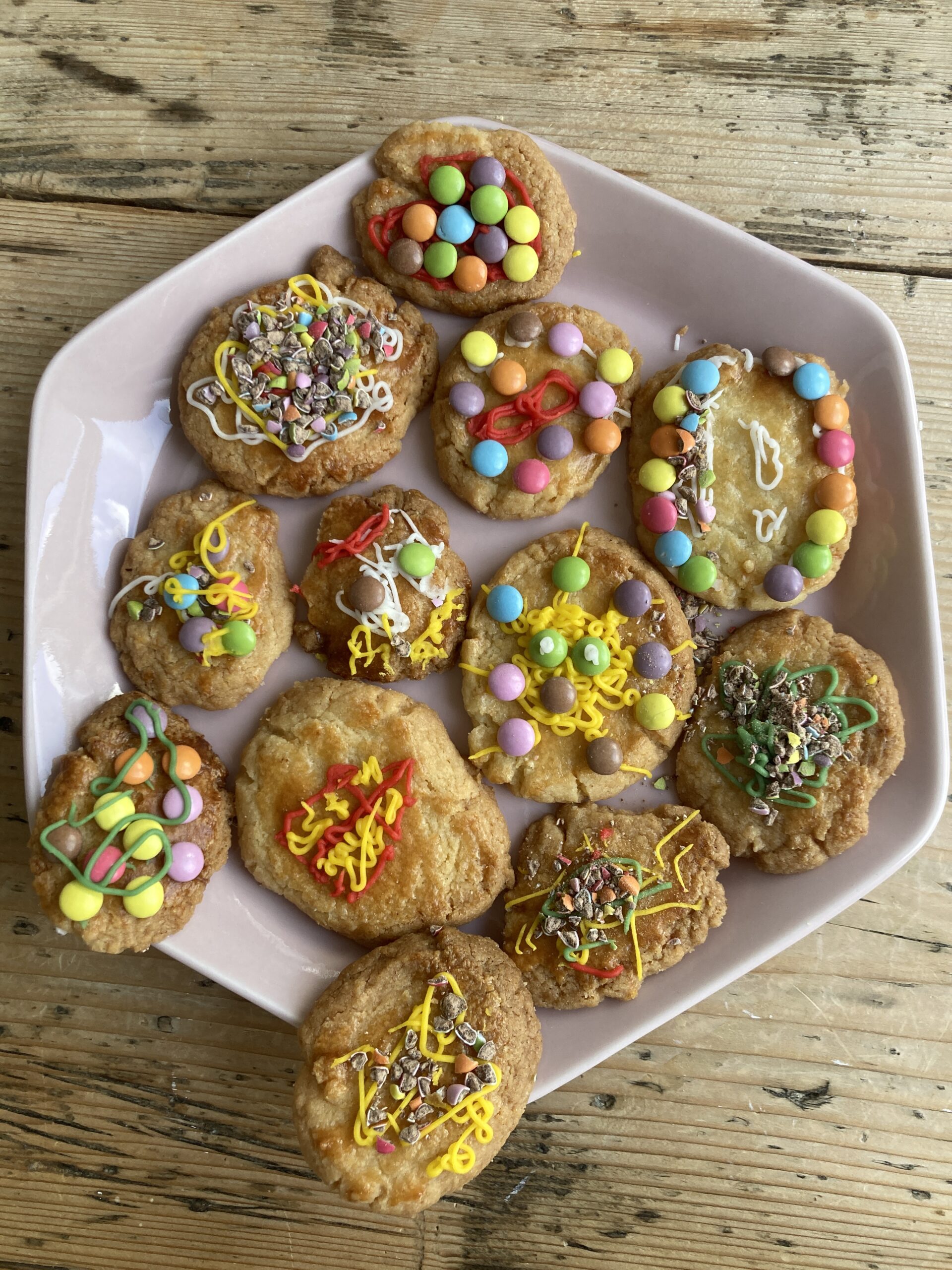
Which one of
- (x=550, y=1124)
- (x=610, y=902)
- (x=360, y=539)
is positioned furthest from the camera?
(x=550, y=1124)

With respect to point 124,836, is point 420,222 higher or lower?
higher

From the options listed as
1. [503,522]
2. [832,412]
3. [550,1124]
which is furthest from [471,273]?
[550,1124]

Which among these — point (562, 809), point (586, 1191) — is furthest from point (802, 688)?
point (586, 1191)

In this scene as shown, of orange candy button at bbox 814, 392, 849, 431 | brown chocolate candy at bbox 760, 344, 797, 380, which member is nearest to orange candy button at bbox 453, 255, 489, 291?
brown chocolate candy at bbox 760, 344, 797, 380

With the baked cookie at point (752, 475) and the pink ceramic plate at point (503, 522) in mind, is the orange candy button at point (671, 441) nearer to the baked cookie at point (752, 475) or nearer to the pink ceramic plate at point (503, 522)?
the baked cookie at point (752, 475)

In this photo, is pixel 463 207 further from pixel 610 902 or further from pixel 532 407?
pixel 610 902

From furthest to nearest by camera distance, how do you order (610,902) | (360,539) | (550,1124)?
(550,1124)
(360,539)
(610,902)
